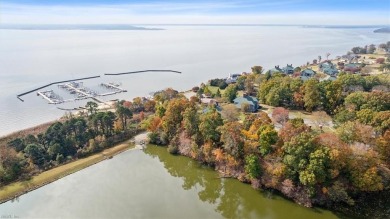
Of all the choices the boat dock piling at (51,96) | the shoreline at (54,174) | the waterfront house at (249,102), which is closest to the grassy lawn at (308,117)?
the waterfront house at (249,102)

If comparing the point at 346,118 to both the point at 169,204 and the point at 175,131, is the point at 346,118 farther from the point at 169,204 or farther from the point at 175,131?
the point at 169,204

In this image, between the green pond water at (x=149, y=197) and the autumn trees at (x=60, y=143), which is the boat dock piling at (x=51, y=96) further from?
the green pond water at (x=149, y=197)

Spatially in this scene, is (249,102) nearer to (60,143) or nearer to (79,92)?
(60,143)

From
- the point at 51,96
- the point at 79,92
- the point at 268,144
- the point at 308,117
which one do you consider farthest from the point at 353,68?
the point at 51,96

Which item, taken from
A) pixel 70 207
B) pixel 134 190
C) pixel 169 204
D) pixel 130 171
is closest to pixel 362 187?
pixel 169 204

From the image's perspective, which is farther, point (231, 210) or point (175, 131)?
point (175, 131)
